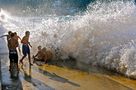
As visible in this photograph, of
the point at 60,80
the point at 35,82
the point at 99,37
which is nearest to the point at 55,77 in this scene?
the point at 60,80

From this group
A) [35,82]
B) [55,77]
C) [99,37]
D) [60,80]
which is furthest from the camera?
[99,37]

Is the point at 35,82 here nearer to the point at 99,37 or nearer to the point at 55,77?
the point at 55,77

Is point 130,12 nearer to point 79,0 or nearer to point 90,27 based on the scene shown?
point 90,27

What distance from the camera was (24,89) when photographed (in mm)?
12992

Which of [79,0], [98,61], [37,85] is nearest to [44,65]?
[98,61]

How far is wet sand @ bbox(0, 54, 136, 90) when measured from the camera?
530 inches

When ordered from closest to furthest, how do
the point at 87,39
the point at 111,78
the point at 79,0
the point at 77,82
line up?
the point at 77,82, the point at 111,78, the point at 87,39, the point at 79,0

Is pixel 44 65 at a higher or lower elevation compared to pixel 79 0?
lower

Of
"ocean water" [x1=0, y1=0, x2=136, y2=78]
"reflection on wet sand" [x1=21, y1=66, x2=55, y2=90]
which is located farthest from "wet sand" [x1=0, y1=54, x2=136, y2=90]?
"ocean water" [x1=0, y1=0, x2=136, y2=78]

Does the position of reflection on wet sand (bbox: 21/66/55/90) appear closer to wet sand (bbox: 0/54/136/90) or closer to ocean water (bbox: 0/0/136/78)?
wet sand (bbox: 0/54/136/90)

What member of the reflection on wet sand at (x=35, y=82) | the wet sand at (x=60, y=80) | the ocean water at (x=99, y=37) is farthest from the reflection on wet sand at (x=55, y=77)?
the ocean water at (x=99, y=37)

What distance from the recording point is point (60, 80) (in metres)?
14.5

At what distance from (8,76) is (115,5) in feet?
32.9

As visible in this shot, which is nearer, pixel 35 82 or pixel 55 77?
pixel 35 82
